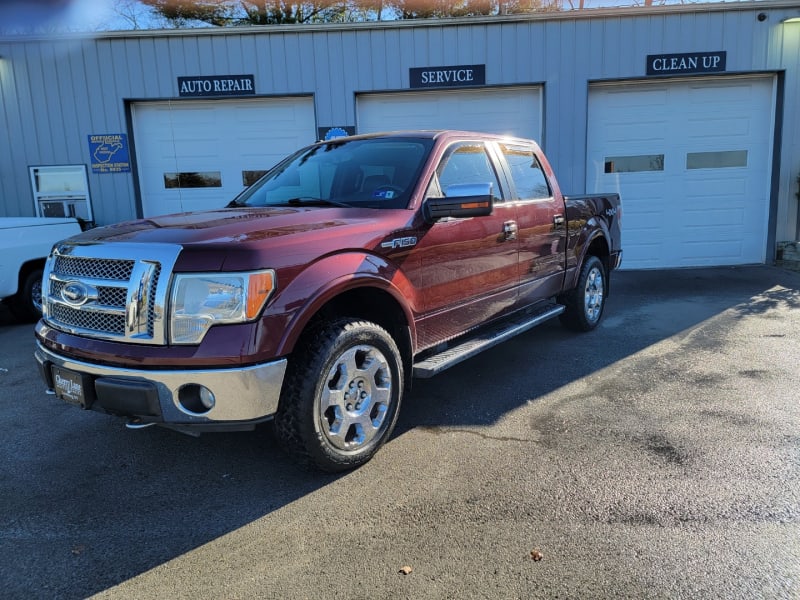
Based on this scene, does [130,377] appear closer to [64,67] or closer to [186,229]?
[186,229]

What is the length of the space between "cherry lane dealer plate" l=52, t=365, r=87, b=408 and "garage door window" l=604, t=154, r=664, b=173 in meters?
9.59

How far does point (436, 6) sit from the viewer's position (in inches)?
463

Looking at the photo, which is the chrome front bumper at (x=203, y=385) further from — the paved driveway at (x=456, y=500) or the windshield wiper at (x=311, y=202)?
the windshield wiper at (x=311, y=202)

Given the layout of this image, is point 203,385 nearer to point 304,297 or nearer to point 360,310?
point 304,297

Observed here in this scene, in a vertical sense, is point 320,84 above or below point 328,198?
above

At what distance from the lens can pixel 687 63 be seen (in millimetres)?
9844

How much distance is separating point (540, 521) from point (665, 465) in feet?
3.29

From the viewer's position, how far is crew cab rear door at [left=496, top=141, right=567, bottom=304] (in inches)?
189

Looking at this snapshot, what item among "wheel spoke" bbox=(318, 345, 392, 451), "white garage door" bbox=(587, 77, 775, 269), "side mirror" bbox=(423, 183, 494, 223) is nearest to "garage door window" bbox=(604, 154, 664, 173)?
"white garage door" bbox=(587, 77, 775, 269)

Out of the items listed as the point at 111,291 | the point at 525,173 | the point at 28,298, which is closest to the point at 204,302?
the point at 111,291

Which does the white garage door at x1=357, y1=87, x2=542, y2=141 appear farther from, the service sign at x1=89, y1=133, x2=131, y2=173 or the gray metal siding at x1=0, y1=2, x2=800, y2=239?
the service sign at x1=89, y1=133, x2=131, y2=173

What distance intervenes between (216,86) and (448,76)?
4009 mm

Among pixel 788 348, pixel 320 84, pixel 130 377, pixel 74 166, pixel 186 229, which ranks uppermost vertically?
pixel 320 84

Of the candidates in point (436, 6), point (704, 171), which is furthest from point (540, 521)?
point (436, 6)
